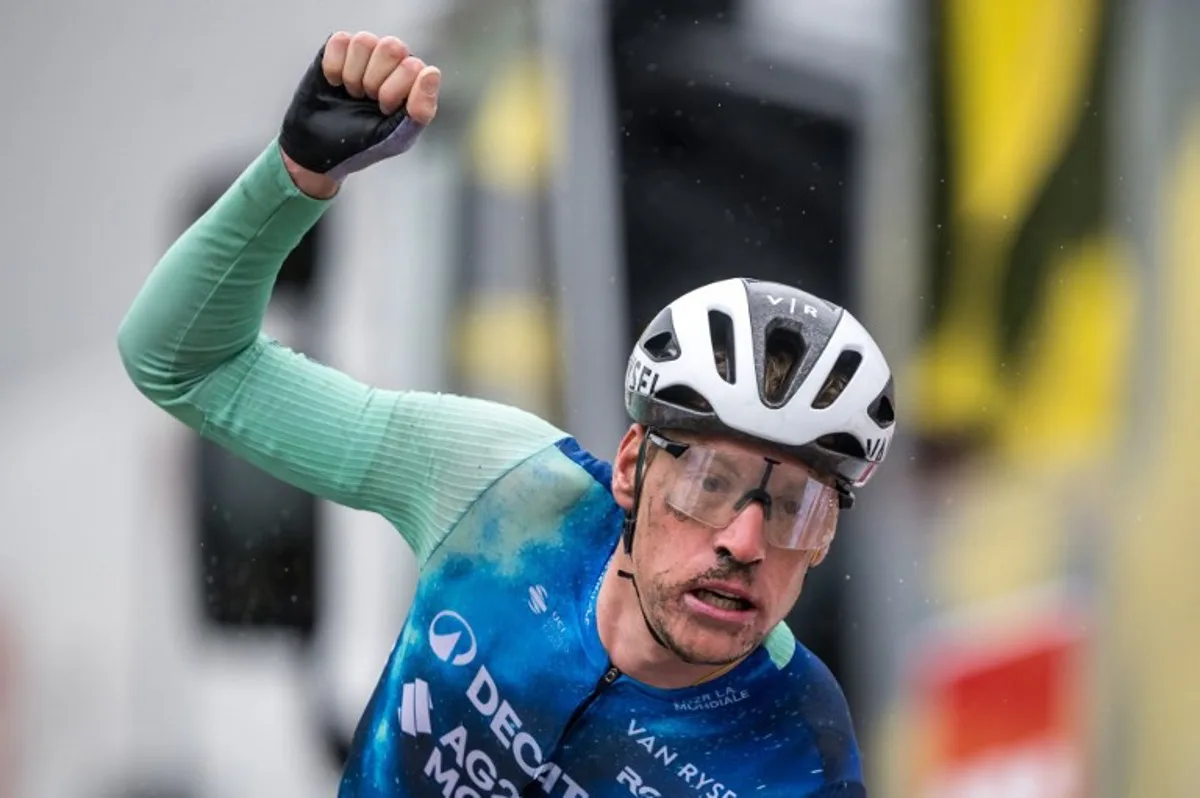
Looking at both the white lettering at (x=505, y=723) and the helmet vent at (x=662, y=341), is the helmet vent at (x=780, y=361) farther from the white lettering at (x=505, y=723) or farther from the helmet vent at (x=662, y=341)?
the white lettering at (x=505, y=723)

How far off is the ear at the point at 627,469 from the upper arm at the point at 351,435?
14 centimetres

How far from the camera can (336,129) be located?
6.59 feet

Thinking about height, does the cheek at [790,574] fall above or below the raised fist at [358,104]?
below

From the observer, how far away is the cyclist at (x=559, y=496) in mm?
2016

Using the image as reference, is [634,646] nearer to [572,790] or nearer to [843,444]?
[572,790]

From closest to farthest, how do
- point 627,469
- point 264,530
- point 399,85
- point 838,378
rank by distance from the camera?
point 399,85 < point 838,378 < point 627,469 < point 264,530

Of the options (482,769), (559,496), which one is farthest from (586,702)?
(559,496)

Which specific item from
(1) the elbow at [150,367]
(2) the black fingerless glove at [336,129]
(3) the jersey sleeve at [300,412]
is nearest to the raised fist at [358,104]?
(2) the black fingerless glove at [336,129]

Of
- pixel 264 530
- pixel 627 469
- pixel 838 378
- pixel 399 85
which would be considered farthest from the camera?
pixel 264 530

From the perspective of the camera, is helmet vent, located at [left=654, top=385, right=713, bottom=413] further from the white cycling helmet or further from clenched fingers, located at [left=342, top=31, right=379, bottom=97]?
A: clenched fingers, located at [left=342, top=31, right=379, bottom=97]

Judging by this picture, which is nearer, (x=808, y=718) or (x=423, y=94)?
(x=423, y=94)

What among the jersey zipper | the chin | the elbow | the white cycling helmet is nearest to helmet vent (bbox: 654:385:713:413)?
the white cycling helmet

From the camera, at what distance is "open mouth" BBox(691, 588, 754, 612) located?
78.6 inches

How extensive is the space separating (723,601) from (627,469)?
25 cm
